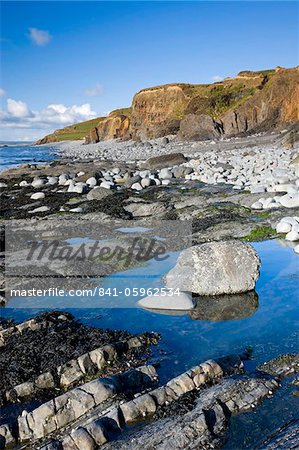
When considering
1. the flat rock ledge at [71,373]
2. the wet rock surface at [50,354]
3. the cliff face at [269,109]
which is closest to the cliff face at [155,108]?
the cliff face at [269,109]

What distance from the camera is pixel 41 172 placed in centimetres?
2825

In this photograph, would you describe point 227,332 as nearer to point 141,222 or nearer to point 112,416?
point 112,416

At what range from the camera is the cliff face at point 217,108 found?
149 feet

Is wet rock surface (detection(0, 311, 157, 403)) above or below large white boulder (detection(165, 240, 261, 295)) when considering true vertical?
below

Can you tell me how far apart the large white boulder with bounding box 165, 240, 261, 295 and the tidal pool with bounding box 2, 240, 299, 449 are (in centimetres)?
29

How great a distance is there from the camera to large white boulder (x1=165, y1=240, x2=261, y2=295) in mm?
8250

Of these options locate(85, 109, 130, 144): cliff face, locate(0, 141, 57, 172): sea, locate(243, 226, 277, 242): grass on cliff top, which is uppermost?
locate(85, 109, 130, 144): cliff face

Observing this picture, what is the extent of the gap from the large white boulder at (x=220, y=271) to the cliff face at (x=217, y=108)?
39.4 metres

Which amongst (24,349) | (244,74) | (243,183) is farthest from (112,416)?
Answer: (244,74)

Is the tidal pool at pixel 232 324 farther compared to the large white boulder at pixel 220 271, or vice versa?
the large white boulder at pixel 220 271

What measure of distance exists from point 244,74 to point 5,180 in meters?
47.5
